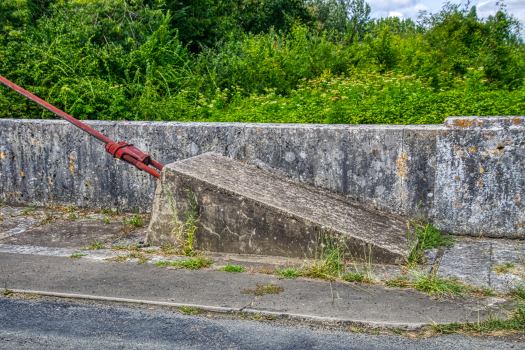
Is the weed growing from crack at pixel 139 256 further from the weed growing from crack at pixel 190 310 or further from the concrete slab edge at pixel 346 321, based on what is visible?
the concrete slab edge at pixel 346 321

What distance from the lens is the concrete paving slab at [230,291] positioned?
301cm

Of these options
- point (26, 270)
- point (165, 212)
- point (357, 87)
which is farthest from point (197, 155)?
point (357, 87)

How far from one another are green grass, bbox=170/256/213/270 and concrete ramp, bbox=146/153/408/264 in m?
0.34

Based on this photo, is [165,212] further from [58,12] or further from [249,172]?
[58,12]

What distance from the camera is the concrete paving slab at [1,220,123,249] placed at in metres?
4.74

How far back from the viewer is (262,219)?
4.15m

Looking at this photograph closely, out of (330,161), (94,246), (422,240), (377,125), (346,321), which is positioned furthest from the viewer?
(330,161)

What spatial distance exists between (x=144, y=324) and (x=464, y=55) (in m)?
9.28

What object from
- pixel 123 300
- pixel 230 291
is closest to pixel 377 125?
pixel 230 291

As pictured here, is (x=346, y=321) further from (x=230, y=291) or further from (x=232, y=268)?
(x=232, y=268)

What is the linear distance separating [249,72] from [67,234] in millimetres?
4959

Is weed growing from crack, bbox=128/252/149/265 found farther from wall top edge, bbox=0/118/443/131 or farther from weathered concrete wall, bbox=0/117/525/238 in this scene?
wall top edge, bbox=0/118/443/131

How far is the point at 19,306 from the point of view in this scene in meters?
3.29

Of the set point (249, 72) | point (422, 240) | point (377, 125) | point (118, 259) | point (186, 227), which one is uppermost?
point (249, 72)
